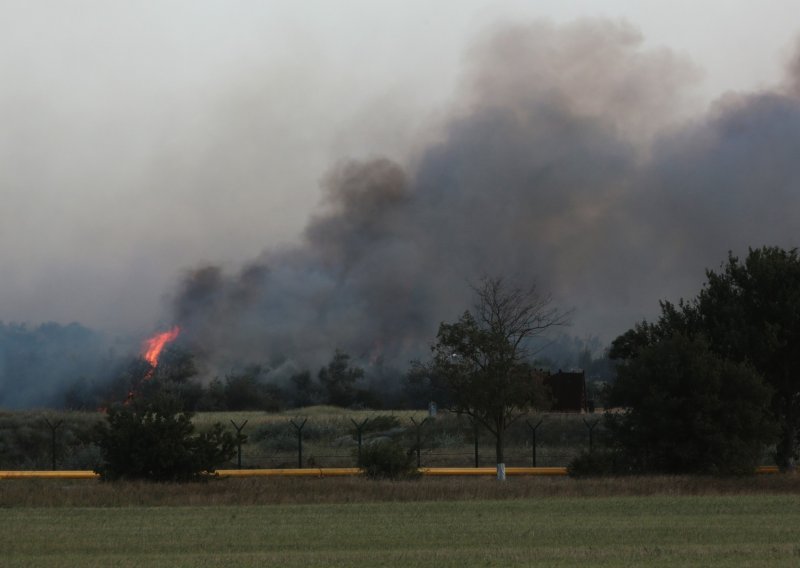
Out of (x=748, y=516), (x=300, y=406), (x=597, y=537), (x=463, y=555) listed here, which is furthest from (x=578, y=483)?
(x=300, y=406)

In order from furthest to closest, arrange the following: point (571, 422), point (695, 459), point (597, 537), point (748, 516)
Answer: point (571, 422), point (695, 459), point (748, 516), point (597, 537)

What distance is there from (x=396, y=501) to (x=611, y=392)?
13.3 metres

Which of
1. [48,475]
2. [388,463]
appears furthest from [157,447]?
[388,463]

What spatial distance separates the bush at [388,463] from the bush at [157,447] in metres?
4.60

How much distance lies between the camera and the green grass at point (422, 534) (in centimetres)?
1998

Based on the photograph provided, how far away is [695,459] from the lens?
40.2m

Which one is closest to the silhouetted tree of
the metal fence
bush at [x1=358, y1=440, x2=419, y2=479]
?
the metal fence

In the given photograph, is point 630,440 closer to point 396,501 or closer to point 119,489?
point 396,501

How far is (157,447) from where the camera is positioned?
3731cm

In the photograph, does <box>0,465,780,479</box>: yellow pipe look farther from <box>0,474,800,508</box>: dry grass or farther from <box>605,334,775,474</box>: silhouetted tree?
Answer: <box>0,474,800,508</box>: dry grass

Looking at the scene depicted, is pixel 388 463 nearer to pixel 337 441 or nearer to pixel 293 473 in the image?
pixel 293 473

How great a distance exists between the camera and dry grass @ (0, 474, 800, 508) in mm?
32031

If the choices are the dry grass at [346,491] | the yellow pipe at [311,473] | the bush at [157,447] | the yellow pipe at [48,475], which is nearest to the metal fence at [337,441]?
the yellow pipe at [311,473]

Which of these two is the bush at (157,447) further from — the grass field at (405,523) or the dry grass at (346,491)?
the dry grass at (346,491)
